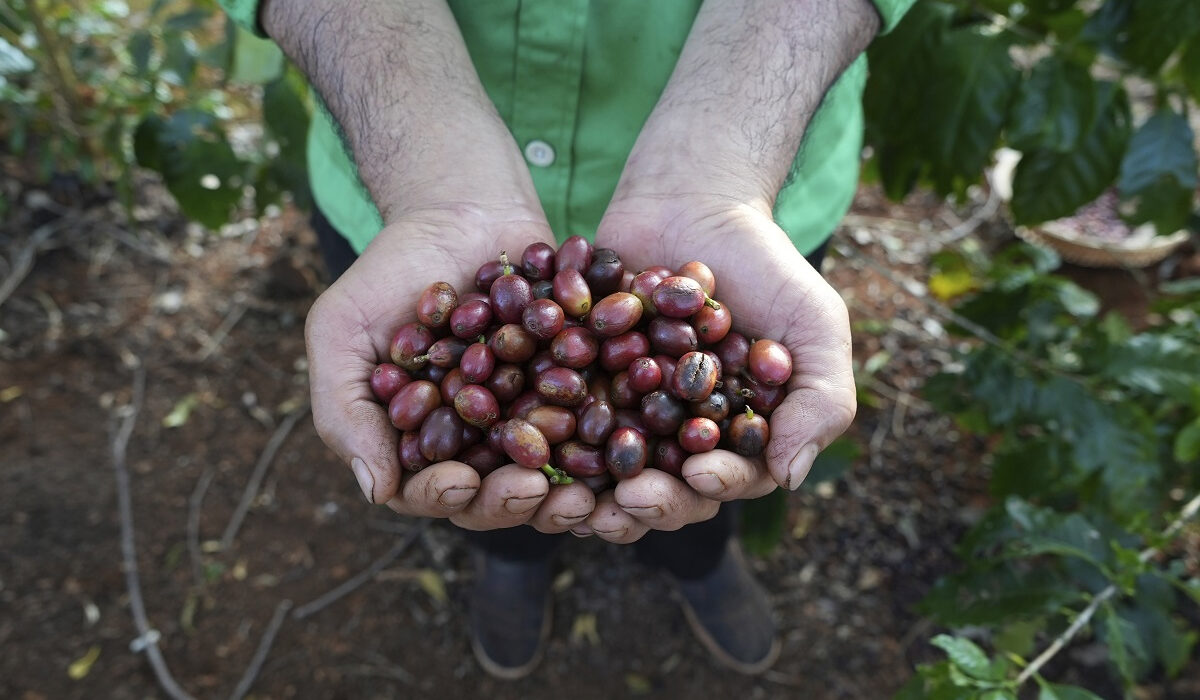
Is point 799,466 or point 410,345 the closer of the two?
point 799,466

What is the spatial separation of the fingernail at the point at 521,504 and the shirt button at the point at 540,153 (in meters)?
0.98

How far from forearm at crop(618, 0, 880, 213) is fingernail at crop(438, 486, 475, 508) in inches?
34.8

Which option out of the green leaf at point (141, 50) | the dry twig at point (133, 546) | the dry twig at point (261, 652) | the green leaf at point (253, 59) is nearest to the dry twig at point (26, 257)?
the dry twig at point (133, 546)

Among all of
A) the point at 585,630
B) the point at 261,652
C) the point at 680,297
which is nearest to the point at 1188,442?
the point at 680,297

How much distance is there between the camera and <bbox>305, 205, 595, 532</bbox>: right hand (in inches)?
68.9

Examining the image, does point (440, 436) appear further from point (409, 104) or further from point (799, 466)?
point (409, 104)

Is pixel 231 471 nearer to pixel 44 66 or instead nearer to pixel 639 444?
pixel 44 66

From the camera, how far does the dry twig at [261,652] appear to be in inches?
121

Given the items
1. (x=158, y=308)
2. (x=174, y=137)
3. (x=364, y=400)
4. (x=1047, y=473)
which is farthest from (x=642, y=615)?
(x=158, y=308)

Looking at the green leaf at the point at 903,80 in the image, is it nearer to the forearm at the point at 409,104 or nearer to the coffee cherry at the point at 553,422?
the forearm at the point at 409,104

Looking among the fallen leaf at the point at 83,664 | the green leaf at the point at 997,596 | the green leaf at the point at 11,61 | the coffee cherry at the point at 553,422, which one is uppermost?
the coffee cherry at the point at 553,422

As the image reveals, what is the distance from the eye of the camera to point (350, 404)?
187 centimetres

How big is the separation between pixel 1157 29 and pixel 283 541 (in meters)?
3.48

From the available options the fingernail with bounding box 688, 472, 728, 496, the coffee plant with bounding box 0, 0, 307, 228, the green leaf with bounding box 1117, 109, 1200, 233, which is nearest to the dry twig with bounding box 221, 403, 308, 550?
the coffee plant with bounding box 0, 0, 307, 228
